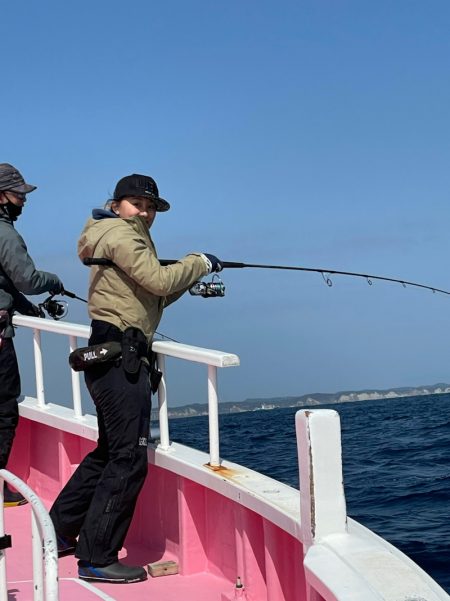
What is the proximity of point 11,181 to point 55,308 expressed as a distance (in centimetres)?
108

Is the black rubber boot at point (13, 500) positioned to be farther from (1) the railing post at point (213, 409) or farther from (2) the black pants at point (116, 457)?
(1) the railing post at point (213, 409)

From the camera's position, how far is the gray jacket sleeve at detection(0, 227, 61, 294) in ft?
14.3

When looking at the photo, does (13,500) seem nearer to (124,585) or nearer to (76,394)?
(76,394)

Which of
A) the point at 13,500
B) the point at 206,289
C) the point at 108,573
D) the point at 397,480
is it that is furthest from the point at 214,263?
the point at 397,480

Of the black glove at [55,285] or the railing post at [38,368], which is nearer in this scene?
the black glove at [55,285]

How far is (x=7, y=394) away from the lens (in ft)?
15.4

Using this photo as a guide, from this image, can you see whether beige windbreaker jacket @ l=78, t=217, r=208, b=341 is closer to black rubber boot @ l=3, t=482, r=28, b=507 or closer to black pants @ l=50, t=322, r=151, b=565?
black pants @ l=50, t=322, r=151, b=565

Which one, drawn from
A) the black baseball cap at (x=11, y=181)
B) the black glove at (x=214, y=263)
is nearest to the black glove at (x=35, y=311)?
the black baseball cap at (x=11, y=181)

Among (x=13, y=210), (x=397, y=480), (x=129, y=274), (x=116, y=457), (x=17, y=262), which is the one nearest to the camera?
(x=129, y=274)

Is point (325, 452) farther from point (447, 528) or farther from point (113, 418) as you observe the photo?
point (447, 528)

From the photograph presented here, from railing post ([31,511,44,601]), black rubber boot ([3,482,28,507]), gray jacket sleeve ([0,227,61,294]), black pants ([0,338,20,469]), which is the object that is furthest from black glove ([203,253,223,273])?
black rubber boot ([3,482,28,507])

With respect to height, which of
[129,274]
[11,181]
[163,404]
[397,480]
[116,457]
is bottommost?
[397,480]

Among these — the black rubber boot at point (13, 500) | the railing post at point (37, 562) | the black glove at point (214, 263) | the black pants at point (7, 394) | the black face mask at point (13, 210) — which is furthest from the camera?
the black rubber boot at point (13, 500)

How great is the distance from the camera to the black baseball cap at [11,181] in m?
4.45
